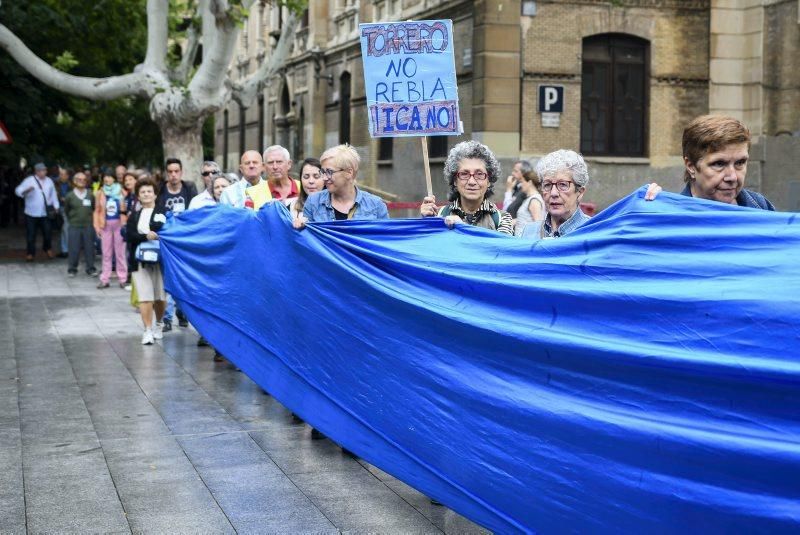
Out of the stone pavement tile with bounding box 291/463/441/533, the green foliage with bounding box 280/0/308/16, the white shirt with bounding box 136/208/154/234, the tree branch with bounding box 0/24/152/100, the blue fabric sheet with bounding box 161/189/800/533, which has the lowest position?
the stone pavement tile with bounding box 291/463/441/533

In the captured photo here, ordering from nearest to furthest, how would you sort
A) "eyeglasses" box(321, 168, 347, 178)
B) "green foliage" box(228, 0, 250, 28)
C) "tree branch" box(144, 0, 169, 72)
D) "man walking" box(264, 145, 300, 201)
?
"eyeglasses" box(321, 168, 347, 178) → "man walking" box(264, 145, 300, 201) → "green foliage" box(228, 0, 250, 28) → "tree branch" box(144, 0, 169, 72)

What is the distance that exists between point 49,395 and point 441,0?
17930 mm

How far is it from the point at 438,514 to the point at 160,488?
161cm

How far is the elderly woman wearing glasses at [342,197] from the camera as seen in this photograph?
775 centimetres

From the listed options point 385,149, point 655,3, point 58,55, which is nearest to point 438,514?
point 655,3

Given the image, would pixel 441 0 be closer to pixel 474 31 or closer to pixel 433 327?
pixel 474 31

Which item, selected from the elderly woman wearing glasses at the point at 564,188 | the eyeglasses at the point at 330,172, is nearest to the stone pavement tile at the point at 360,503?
the elderly woman wearing glasses at the point at 564,188

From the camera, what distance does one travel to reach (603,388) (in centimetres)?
424

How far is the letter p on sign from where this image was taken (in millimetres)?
23406

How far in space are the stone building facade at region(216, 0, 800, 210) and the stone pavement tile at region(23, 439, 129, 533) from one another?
16727mm

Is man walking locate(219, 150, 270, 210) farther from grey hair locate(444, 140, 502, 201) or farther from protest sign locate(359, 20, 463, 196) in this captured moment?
grey hair locate(444, 140, 502, 201)

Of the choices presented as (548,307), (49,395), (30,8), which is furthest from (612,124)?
(548,307)

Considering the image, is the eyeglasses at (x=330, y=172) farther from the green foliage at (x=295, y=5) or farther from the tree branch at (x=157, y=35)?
the tree branch at (x=157, y=35)

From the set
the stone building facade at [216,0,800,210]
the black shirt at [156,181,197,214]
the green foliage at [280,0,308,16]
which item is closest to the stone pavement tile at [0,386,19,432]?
the black shirt at [156,181,197,214]
